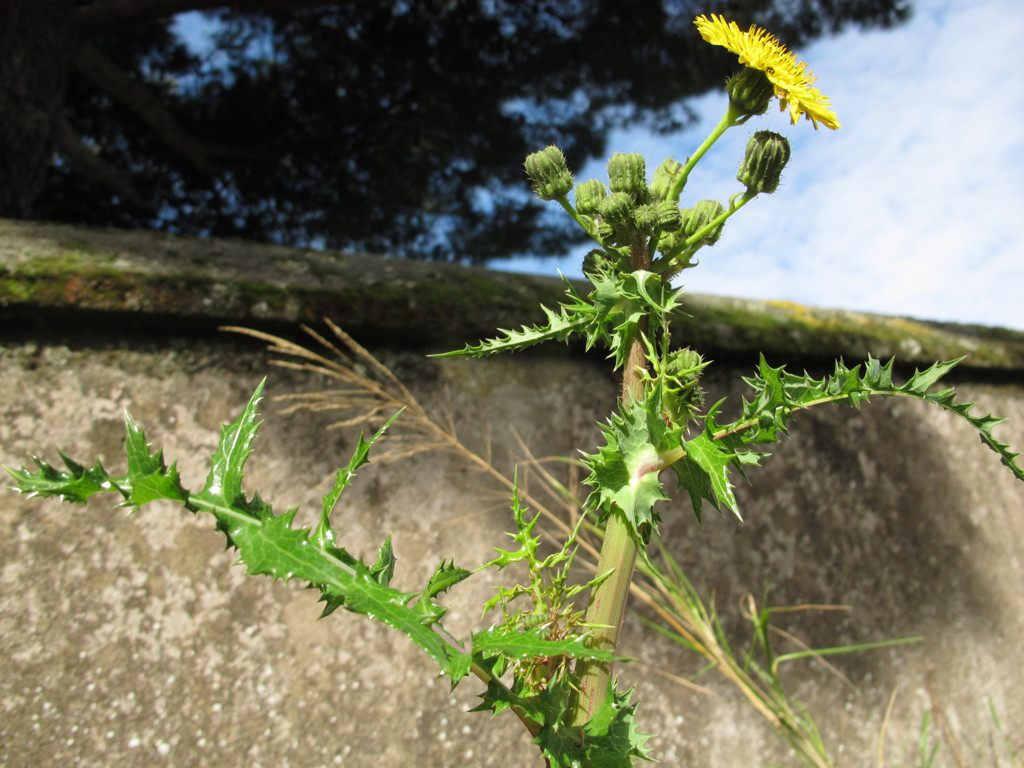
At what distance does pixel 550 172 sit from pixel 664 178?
12 centimetres

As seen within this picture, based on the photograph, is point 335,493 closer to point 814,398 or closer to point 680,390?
point 680,390

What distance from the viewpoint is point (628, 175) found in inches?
23.9

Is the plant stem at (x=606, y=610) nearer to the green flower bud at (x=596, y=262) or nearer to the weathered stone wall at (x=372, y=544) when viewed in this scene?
the green flower bud at (x=596, y=262)

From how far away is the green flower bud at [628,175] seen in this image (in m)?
0.61

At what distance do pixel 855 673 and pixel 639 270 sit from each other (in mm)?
1630

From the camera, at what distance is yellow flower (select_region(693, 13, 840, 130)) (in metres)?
0.61

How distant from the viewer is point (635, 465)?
54cm

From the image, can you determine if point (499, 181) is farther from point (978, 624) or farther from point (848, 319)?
point (978, 624)

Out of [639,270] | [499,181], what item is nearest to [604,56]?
[499,181]

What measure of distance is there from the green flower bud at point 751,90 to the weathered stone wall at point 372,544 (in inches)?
39.4

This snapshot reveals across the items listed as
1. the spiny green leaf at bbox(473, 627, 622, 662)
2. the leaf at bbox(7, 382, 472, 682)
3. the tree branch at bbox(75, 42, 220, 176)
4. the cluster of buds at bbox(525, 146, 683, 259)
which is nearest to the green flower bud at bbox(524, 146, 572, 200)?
the cluster of buds at bbox(525, 146, 683, 259)

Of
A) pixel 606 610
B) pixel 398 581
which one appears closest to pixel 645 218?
pixel 606 610

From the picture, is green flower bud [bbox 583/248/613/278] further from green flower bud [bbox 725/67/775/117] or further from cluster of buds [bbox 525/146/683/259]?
green flower bud [bbox 725/67/775/117]

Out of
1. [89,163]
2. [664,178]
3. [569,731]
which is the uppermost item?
[89,163]
